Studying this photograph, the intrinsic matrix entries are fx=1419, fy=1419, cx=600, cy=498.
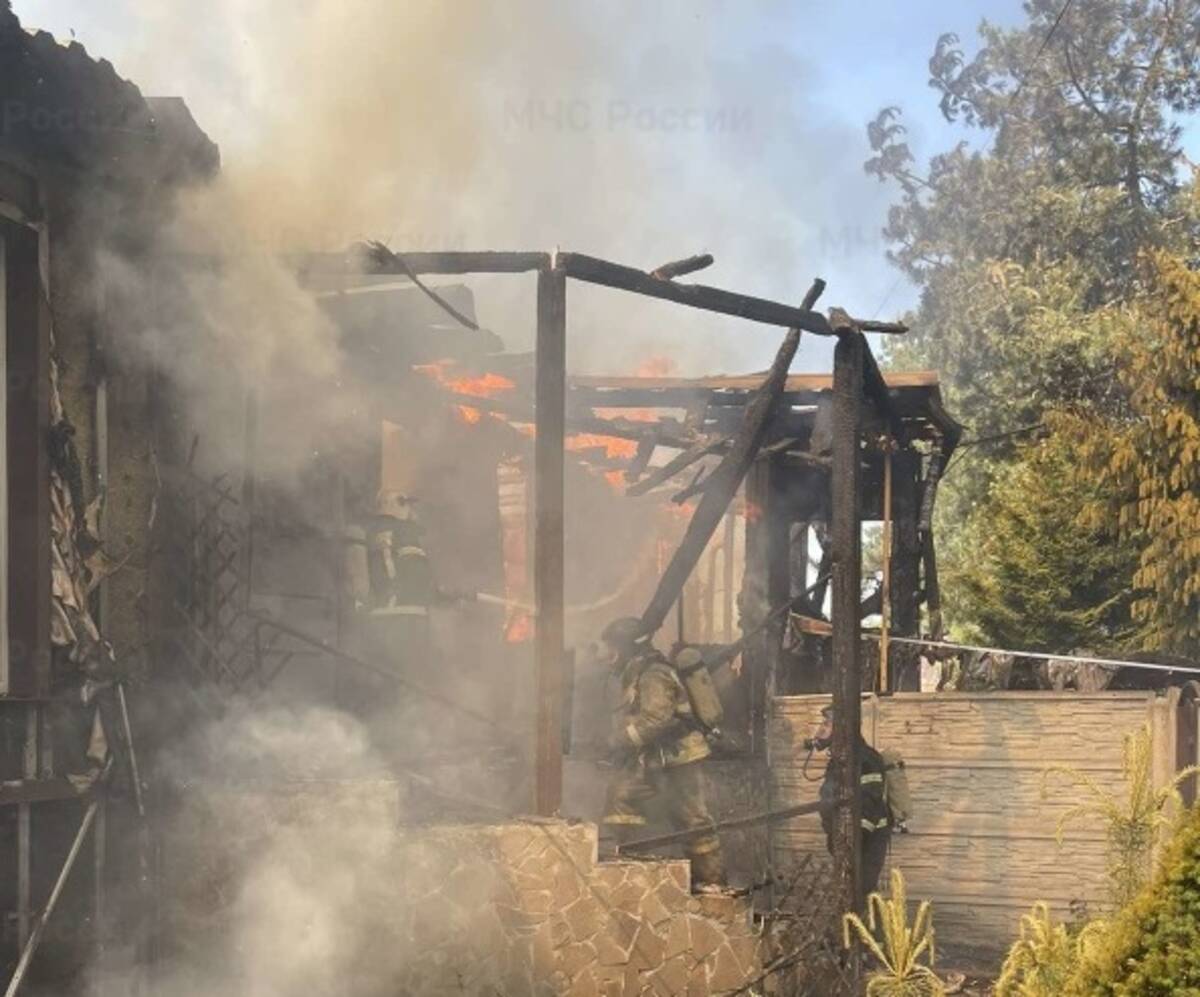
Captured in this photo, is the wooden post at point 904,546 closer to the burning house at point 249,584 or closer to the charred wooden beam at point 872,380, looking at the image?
the charred wooden beam at point 872,380

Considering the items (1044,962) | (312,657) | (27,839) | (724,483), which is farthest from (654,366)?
(1044,962)

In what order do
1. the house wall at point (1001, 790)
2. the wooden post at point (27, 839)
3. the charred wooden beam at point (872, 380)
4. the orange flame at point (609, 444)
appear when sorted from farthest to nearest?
the orange flame at point (609, 444)
the house wall at point (1001, 790)
the charred wooden beam at point (872, 380)
the wooden post at point (27, 839)

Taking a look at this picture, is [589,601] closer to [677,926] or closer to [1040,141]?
[677,926]

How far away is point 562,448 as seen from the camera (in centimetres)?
930

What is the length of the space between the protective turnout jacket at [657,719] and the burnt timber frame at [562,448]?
894 millimetres

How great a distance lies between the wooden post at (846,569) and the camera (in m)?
10.6

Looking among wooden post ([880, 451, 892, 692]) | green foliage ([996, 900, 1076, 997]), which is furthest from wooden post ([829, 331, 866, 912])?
green foliage ([996, 900, 1076, 997])

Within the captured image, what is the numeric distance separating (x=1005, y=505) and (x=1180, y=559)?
12.5 feet

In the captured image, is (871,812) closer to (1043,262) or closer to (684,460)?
(684,460)

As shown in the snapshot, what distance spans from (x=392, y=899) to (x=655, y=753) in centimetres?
254

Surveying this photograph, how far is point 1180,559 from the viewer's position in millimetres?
18094

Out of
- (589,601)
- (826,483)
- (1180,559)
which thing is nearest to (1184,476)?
(1180,559)

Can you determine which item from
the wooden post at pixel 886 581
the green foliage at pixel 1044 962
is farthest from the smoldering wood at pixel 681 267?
the green foliage at pixel 1044 962

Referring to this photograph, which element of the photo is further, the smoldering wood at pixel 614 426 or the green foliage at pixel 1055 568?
the green foliage at pixel 1055 568
